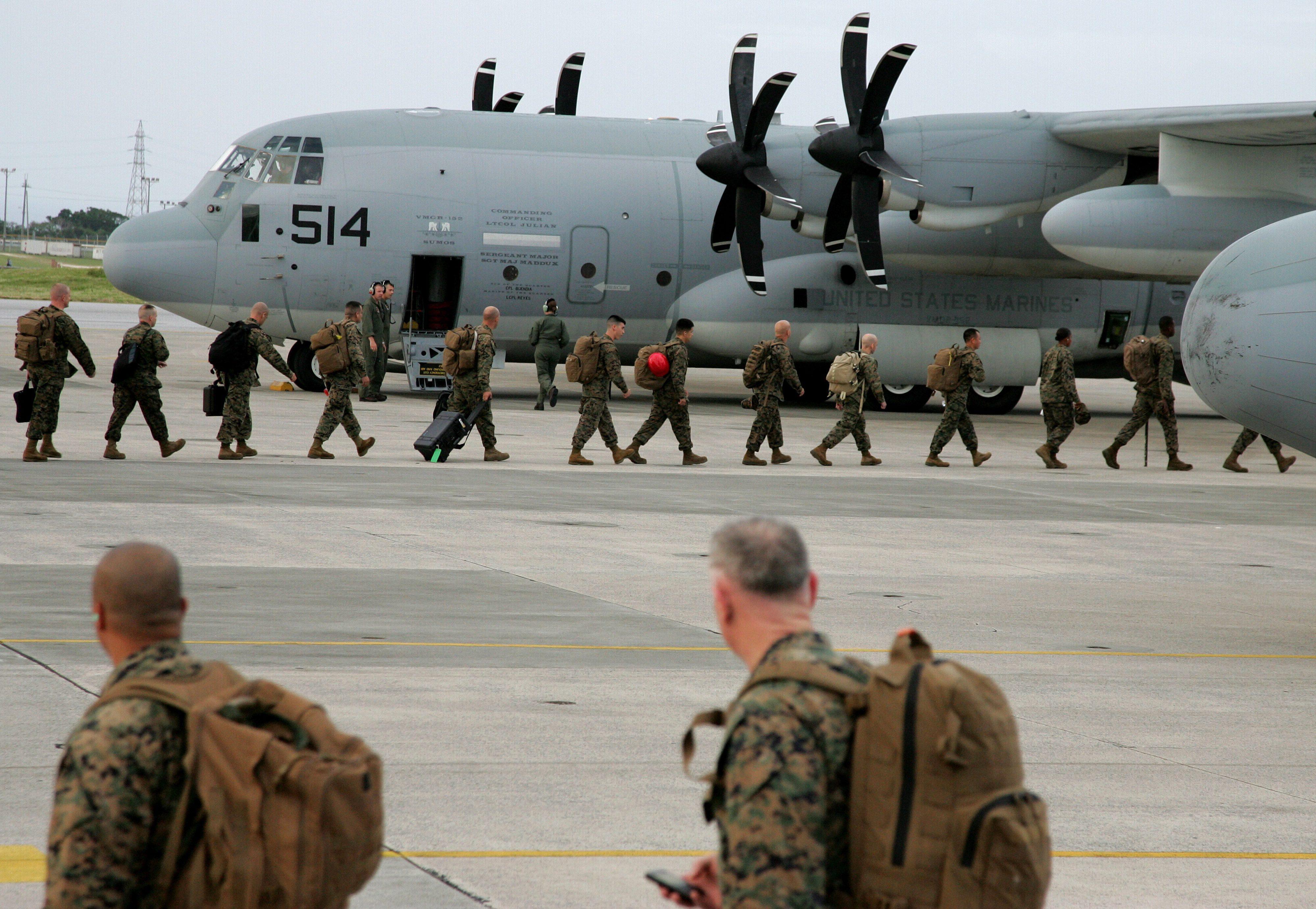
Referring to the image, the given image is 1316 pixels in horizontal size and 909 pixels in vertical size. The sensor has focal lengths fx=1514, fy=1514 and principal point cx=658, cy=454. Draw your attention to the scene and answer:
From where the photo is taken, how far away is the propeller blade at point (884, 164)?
21.0 meters

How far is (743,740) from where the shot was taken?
8.29 feet

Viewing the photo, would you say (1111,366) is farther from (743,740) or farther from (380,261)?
(743,740)

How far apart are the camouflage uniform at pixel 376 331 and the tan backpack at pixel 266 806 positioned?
20.1 metres

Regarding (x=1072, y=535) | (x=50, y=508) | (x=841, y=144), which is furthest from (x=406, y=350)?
(x=1072, y=535)

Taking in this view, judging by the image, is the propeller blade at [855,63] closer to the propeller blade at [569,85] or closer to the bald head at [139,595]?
the propeller blade at [569,85]

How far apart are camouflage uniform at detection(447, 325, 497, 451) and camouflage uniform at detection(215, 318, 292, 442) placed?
81.5 inches

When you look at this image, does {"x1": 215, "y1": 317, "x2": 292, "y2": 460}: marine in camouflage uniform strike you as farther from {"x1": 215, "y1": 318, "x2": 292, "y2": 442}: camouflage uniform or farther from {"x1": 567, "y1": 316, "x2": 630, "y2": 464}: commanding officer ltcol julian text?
{"x1": 567, "y1": 316, "x2": 630, "y2": 464}: commanding officer ltcol julian text

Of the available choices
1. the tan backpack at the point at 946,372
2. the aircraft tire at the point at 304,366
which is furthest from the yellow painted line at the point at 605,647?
Answer: the aircraft tire at the point at 304,366

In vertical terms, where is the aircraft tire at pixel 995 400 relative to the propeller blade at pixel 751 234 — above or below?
below

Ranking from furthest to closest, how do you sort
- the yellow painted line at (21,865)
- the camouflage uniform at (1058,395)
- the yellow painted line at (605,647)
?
the camouflage uniform at (1058,395), the yellow painted line at (605,647), the yellow painted line at (21,865)

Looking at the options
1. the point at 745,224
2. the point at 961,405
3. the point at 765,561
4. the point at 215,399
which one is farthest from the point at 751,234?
the point at 765,561

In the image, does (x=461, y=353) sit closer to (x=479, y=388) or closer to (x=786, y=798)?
(x=479, y=388)

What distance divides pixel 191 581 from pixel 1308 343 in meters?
6.84

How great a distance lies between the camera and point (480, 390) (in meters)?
17.0
